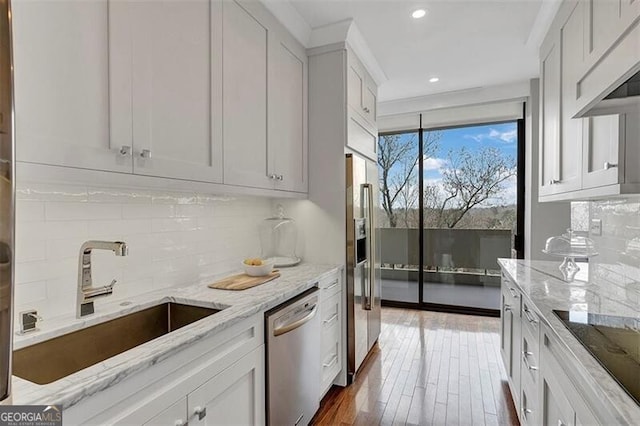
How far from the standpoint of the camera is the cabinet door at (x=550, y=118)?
216 centimetres

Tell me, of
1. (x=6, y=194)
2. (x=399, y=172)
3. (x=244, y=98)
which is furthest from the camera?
(x=399, y=172)

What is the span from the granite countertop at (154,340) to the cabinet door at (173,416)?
174 mm

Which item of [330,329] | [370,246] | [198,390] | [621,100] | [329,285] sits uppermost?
[621,100]

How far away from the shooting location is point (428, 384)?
8.43ft

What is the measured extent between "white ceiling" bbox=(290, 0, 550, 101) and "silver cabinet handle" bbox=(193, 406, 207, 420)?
7.94ft

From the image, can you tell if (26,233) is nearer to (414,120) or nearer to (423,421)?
(423,421)

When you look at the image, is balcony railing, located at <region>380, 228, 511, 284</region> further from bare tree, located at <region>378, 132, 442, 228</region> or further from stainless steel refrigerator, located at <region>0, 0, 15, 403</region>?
stainless steel refrigerator, located at <region>0, 0, 15, 403</region>

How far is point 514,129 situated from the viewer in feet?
13.5

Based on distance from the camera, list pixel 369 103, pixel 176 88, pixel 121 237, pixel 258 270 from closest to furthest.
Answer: pixel 176 88 < pixel 121 237 < pixel 258 270 < pixel 369 103

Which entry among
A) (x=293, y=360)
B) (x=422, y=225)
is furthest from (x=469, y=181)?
(x=293, y=360)

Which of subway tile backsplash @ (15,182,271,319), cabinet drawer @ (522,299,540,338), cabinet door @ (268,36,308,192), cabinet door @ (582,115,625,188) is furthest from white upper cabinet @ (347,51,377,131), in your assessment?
cabinet drawer @ (522,299,540,338)

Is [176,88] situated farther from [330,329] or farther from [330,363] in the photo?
[330,363]

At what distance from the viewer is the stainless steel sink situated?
43.4 inches

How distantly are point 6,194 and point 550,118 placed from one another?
113 inches
